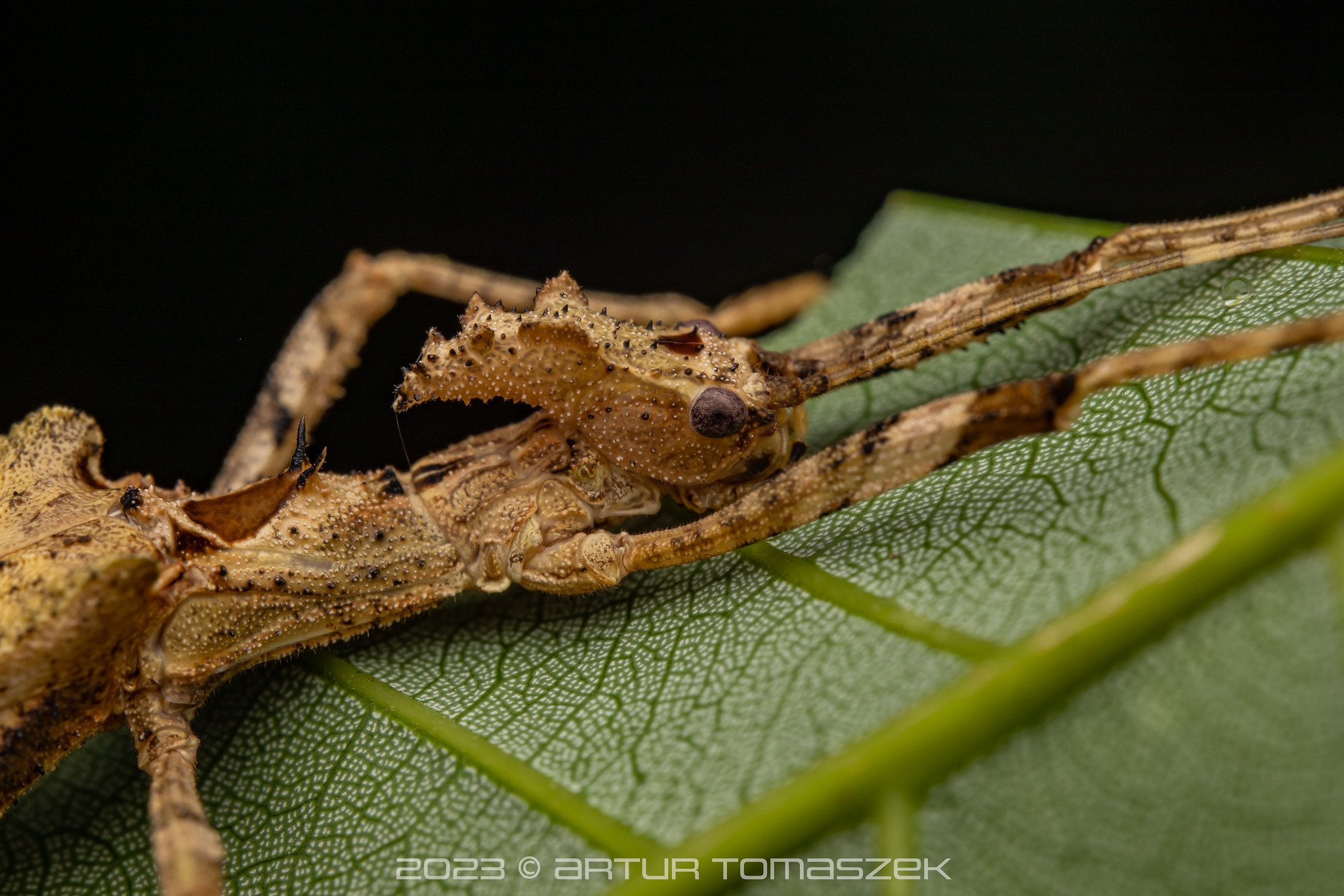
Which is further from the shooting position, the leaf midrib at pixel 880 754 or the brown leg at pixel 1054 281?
the brown leg at pixel 1054 281

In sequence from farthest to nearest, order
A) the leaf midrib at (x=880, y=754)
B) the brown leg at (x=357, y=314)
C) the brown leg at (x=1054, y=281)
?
the brown leg at (x=357, y=314) < the brown leg at (x=1054, y=281) < the leaf midrib at (x=880, y=754)

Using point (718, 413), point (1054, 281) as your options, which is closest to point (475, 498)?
point (718, 413)

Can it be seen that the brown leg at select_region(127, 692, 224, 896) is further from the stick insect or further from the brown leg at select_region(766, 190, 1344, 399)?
the brown leg at select_region(766, 190, 1344, 399)

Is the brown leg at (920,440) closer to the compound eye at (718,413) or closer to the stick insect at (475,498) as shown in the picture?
the stick insect at (475,498)

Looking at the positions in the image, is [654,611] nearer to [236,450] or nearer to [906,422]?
[906,422]

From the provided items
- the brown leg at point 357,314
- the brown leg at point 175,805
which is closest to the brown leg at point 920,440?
the brown leg at point 175,805

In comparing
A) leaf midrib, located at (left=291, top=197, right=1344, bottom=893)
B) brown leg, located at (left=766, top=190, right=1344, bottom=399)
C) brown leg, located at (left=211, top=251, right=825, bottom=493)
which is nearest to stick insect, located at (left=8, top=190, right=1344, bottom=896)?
brown leg, located at (left=766, top=190, right=1344, bottom=399)

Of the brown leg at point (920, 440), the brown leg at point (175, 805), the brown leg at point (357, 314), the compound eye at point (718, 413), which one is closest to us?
the brown leg at point (920, 440)
